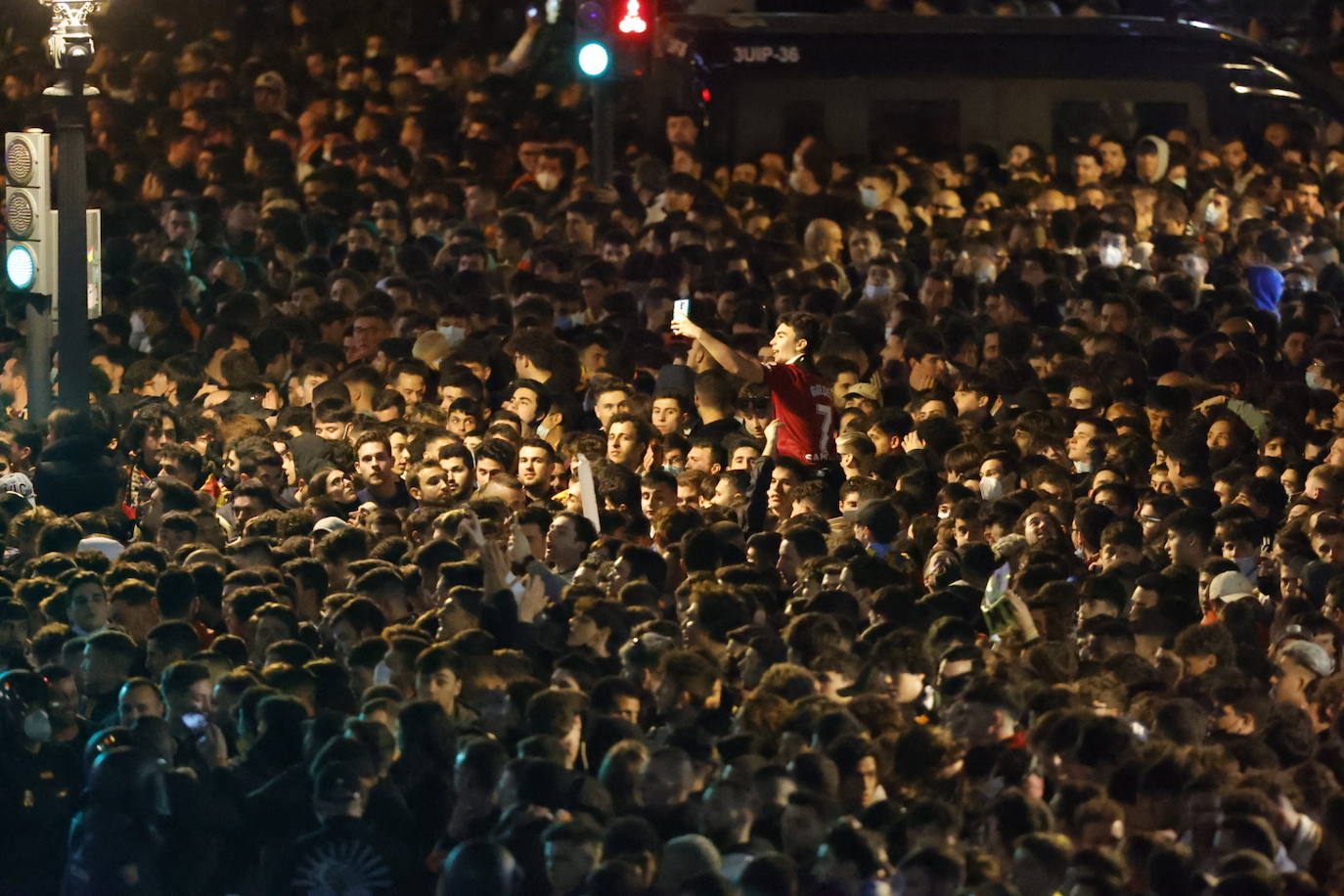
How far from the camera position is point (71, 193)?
14461 mm

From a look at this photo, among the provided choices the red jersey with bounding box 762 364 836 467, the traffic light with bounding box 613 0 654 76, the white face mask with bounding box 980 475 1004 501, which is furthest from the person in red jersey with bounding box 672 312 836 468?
the traffic light with bounding box 613 0 654 76

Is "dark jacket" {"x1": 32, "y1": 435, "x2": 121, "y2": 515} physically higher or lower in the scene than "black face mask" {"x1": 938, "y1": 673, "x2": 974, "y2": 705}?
lower

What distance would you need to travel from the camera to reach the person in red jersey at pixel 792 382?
1410 centimetres

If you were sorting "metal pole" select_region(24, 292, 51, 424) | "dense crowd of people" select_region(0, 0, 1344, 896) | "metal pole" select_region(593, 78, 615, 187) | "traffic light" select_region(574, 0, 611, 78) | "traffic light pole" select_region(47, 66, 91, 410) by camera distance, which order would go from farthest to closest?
1. "metal pole" select_region(593, 78, 615, 187)
2. "traffic light" select_region(574, 0, 611, 78)
3. "metal pole" select_region(24, 292, 51, 424)
4. "traffic light pole" select_region(47, 66, 91, 410)
5. "dense crowd of people" select_region(0, 0, 1344, 896)

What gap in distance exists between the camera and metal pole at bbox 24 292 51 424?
15.1m

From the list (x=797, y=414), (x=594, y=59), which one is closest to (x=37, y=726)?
(x=797, y=414)

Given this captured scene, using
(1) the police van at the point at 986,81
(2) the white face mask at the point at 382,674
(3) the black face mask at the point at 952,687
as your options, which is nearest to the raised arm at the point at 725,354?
(2) the white face mask at the point at 382,674

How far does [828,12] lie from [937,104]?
147cm

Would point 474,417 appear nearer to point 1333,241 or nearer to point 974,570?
point 974,570

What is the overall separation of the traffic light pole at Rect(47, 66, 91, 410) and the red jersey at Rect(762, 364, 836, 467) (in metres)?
3.70

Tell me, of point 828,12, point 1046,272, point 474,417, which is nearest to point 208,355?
point 474,417

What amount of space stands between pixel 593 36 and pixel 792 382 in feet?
20.5

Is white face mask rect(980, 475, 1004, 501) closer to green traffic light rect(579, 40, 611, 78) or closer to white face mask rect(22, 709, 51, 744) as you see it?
white face mask rect(22, 709, 51, 744)

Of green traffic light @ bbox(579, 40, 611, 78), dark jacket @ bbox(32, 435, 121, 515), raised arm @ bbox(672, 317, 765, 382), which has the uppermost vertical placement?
green traffic light @ bbox(579, 40, 611, 78)
